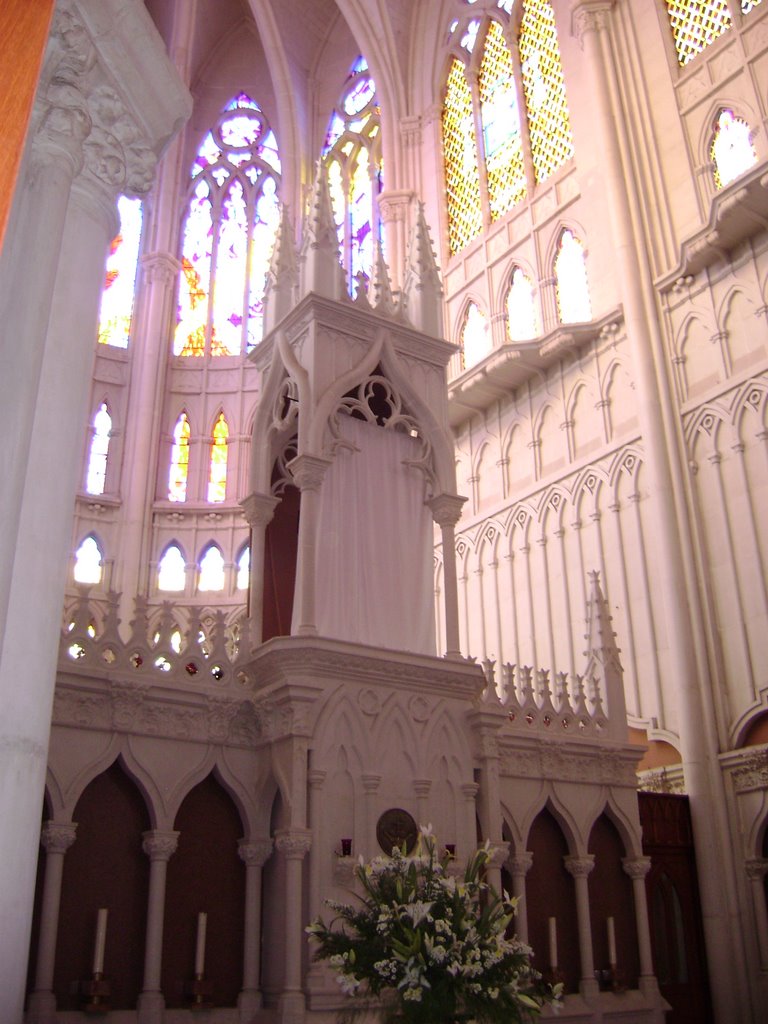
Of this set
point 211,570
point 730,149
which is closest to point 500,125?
point 730,149

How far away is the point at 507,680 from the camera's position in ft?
37.1

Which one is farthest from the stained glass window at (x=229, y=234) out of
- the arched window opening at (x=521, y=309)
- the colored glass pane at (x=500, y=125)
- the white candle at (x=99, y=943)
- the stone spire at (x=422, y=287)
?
the white candle at (x=99, y=943)

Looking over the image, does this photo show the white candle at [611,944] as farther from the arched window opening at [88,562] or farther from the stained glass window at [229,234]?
the stained glass window at [229,234]

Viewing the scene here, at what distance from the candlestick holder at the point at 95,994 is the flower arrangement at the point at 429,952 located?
2.39m

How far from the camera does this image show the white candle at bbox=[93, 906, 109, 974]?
7805 mm

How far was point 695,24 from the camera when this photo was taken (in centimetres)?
1616

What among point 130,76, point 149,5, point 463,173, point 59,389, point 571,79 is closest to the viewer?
point 59,389

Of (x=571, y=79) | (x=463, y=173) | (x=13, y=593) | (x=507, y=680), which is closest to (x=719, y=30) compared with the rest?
(x=571, y=79)

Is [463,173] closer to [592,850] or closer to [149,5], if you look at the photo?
[149,5]

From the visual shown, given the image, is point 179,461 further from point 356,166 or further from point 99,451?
point 356,166

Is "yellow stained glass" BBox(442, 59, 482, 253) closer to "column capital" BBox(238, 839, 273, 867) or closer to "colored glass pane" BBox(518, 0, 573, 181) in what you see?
"colored glass pane" BBox(518, 0, 573, 181)

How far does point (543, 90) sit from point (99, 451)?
1292 cm

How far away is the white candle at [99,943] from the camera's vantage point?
7.80 metres

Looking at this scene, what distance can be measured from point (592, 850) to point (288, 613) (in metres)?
4.31
